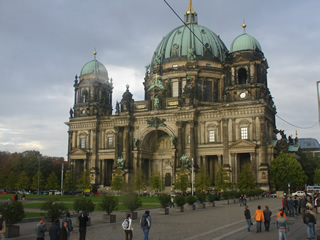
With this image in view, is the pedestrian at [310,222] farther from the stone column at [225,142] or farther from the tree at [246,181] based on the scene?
the stone column at [225,142]

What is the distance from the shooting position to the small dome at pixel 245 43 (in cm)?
7038

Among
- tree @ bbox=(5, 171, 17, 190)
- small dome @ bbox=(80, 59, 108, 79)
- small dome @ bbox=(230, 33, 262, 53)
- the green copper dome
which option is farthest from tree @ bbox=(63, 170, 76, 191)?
small dome @ bbox=(230, 33, 262, 53)

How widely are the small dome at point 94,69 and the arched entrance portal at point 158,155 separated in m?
20.3

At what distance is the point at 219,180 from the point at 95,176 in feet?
101

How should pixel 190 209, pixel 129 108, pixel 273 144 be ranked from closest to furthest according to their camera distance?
pixel 190 209 → pixel 273 144 → pixel 129 108

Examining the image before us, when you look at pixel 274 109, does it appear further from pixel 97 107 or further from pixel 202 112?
pixel 97 107

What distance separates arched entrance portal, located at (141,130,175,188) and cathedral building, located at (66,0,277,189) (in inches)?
8.2

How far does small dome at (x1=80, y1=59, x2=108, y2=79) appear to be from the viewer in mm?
85938

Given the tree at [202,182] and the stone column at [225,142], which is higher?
the stone column at [225,142]

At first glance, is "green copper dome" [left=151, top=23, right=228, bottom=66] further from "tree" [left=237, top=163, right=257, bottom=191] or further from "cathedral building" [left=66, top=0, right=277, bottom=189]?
"tree" [left=237, top=163, right=257, bottom=191]

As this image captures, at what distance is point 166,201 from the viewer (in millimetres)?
32531

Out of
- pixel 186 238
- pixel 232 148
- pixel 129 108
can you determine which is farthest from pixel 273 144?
pixel 186 238

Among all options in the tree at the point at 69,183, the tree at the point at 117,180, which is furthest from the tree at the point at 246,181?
the tree at the point at 69,183

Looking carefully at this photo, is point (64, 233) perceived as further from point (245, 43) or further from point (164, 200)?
point (245, 43)
